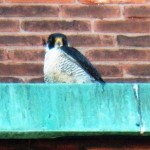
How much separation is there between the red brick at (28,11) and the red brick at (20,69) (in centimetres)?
27

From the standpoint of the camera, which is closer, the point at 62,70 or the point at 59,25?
the point at 62,70

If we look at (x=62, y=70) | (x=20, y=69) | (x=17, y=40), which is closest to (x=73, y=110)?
(x=62, y=70)

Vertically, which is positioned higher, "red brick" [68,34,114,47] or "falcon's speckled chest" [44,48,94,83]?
"red brick" [68,34,114,47]

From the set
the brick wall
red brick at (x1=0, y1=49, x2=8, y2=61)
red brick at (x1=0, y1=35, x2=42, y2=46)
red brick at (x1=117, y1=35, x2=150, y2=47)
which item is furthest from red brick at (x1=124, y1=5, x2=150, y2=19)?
red brick at (x1=0, y1=49, x2=8, y2=61)

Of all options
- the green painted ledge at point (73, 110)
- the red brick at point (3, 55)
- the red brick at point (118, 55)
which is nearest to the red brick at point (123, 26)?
the red brick at point (118, 55)

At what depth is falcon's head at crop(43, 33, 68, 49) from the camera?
4.20 m

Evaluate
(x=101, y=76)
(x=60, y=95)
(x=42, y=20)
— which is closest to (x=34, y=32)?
(x=42, y=20)

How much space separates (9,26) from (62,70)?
393mm

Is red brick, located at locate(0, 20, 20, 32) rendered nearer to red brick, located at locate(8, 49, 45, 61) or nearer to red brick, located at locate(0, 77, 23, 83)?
red brick, located at locate(8, 49, 45, 61)

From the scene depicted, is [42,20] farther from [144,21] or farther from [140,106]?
[140,106]

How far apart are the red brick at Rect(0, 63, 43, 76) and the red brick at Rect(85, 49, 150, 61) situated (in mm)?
281

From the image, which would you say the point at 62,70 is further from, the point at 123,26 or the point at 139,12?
the point at 139,12

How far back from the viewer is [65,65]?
4.18 meters

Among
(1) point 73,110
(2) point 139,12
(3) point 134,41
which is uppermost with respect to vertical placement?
(2) point 139,12
